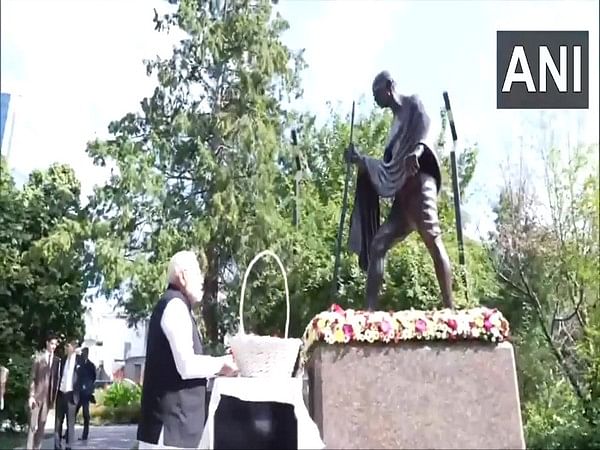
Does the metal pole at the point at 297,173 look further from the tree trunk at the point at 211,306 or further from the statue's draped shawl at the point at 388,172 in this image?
the statue's draped shawl at the point at 388,172

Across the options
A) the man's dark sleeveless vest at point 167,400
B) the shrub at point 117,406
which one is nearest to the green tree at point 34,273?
the shrub at point 117,406

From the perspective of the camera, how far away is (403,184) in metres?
5.04

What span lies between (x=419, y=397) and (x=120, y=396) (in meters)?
15.5

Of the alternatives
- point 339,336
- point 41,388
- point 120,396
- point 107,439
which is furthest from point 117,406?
point 339,336

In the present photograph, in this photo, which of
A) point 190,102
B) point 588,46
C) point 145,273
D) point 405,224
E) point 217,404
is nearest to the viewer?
point 217,404

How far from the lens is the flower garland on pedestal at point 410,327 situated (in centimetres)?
404

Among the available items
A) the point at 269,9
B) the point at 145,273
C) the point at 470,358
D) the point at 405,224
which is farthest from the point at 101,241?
the point at 470,358

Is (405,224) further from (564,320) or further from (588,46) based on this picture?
(564,320)

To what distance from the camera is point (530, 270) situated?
1446cm

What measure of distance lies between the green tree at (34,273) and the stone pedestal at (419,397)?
1019 cm

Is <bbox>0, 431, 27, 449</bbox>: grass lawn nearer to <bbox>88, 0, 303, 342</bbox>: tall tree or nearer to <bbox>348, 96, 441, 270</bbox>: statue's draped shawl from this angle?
<bbox>88, 0, 303, 342</bbox>: tall tree

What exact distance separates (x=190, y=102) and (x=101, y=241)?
3.27 m

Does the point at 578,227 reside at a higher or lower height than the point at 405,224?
higher

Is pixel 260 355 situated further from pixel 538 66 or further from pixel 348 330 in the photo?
pixel 538 66
